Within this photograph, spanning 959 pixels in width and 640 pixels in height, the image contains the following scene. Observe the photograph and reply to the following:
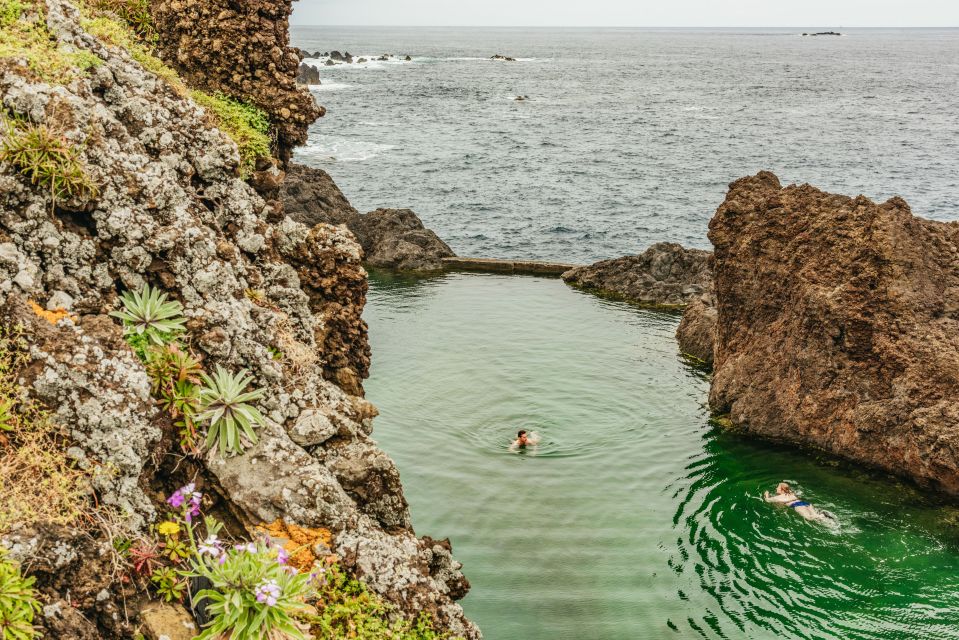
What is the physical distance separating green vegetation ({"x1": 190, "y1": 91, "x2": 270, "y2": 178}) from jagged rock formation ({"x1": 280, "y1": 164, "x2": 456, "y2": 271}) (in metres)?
22.5

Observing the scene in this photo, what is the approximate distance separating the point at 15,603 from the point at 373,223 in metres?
34.6

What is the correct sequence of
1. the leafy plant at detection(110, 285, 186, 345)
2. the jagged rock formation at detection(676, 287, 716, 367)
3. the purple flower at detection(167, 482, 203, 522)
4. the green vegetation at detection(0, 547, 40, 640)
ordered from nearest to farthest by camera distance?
the green vegetation at detection(0, 547, 40, 640), the purple flower at detection(167, 482, 203, 522), the leafy plant at detection(110, 285, 186, 345), the jagged rock formation at detection(676, 287, 716, 367)

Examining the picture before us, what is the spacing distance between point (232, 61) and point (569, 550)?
10851mm

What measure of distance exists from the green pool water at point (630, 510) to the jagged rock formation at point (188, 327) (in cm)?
459

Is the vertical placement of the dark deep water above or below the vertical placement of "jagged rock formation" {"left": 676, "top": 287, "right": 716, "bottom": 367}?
below

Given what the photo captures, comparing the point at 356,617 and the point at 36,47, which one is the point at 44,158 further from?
the point at 356,617

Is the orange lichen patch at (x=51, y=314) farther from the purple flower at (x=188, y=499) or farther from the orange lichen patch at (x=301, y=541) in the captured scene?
the orange lichen patch at (x=301, y=541)

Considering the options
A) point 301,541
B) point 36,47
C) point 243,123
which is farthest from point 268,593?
point 243,123

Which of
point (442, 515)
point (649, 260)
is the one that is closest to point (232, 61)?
point (442, 515)

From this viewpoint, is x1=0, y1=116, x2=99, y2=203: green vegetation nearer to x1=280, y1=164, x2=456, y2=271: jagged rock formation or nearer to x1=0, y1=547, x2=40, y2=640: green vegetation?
x1=0, y1=547, x2=40, y2=640: green vegetation

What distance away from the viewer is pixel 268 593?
7.37 metres

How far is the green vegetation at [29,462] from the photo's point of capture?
711 centimetres

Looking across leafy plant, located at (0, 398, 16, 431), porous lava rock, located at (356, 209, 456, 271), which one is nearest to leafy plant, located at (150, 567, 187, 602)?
leafy plant, located at (0, 398, 16, 431)

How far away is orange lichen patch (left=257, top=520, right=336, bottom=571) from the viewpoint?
8648 millimetres
